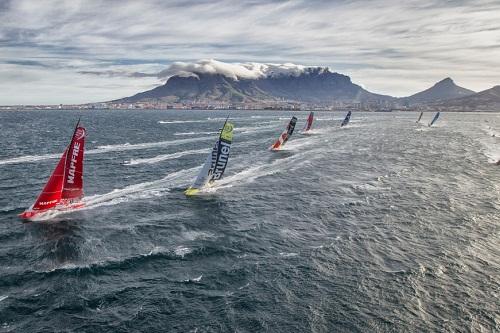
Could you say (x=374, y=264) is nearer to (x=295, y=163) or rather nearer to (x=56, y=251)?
(x=56, y=251)

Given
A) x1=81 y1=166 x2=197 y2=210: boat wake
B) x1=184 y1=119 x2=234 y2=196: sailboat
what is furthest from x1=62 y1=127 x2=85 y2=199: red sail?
x1=184 y1=119 x2=234 y2=196: sailboat

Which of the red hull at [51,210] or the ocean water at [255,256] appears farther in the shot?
the red hull at [51,210]

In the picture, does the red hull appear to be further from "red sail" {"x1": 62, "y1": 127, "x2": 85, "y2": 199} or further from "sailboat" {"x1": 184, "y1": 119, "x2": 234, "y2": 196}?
"sailboat" {"x1": 184, "y1": 119, "x2": 234, "y2": 196}

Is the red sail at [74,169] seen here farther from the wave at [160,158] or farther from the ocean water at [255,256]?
the wave at [160,158]

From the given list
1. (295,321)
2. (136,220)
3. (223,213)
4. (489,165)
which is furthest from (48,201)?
(489,165)

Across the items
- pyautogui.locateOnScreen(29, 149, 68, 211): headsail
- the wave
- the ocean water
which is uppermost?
pyautogui.locateOnScreen(29, 149, 68, 211): headsail

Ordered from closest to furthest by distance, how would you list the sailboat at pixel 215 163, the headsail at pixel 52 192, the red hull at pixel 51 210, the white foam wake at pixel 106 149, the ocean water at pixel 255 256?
the ocean water at pixel 255 256, the red hull at pixel 51 210, the headsail at pixel 52 192, the sailboat at pixel 215 163, the white foam wake at pixel 106 149

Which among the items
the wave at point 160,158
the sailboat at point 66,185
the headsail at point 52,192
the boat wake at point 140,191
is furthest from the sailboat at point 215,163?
the wave at point 160,158

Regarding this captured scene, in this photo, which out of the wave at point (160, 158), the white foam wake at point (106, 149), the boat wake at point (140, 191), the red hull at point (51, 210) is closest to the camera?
the red hull at point (51, 210)
